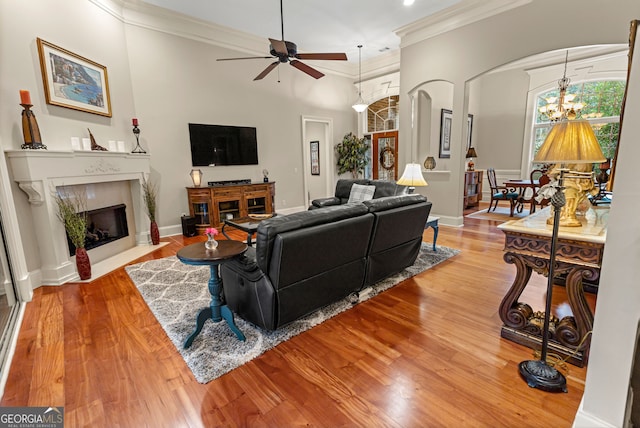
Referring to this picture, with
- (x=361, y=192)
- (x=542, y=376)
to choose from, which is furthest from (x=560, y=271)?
(x=361, y=192)

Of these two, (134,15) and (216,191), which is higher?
(134,15)

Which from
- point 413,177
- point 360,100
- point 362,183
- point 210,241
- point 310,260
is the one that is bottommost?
point 310,260

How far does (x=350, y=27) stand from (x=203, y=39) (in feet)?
8.83

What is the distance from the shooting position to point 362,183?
5.29 meters

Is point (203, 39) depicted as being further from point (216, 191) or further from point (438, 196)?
point (438, 196)

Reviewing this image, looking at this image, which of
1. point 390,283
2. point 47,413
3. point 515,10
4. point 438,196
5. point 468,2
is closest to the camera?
point 47,413

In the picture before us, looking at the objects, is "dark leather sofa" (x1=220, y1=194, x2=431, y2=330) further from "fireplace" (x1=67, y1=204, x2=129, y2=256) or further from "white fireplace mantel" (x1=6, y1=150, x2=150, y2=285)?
"fireplace" (x1=67, y1=204, x2=129, y2=256)

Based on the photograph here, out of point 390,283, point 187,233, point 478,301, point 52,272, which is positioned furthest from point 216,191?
point 478,301

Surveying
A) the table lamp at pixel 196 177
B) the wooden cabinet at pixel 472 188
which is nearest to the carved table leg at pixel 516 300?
the table lamp at pixel 196 177

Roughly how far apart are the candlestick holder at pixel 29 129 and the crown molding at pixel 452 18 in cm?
574

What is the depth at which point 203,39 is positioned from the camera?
5266 millimetres

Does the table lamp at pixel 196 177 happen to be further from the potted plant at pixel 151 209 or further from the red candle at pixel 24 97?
the red candle at pixel 24 97

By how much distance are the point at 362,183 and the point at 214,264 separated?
3.71m

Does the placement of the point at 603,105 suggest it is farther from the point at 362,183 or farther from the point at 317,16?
the point at 317,16
